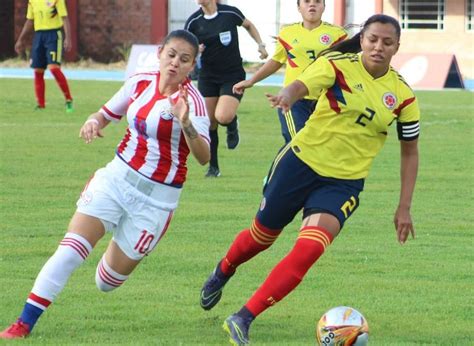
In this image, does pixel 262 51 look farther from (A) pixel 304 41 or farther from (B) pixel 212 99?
(A) pixel 304 41

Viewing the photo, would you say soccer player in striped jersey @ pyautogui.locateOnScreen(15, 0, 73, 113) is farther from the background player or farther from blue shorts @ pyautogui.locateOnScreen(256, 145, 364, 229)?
blue shorts @ pyautogui.locateOnScreen(256, 145, 364, 229)

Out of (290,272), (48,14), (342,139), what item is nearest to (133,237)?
(290,272)

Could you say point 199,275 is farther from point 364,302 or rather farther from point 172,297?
point 364,302

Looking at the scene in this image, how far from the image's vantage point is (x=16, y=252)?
10.1 meters

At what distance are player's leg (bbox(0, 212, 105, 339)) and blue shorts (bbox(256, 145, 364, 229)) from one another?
1.13m

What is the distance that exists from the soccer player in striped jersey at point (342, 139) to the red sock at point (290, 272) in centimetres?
3

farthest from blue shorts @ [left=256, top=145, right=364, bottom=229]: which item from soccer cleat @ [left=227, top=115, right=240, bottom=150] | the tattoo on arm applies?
soccer cleat @ [left=227, top=115, right=240, bottom=150]

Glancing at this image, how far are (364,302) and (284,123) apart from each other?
407 centimetres

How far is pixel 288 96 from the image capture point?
270 inches

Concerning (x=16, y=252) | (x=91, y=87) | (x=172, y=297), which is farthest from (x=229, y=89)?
(x=91, y=87)

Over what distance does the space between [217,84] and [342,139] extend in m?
8.09

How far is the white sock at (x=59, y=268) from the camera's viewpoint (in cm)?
702

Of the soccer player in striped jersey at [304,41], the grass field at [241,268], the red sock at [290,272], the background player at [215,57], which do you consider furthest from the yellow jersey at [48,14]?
the red sock at [290,272]

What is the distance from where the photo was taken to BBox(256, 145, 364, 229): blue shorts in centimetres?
720
